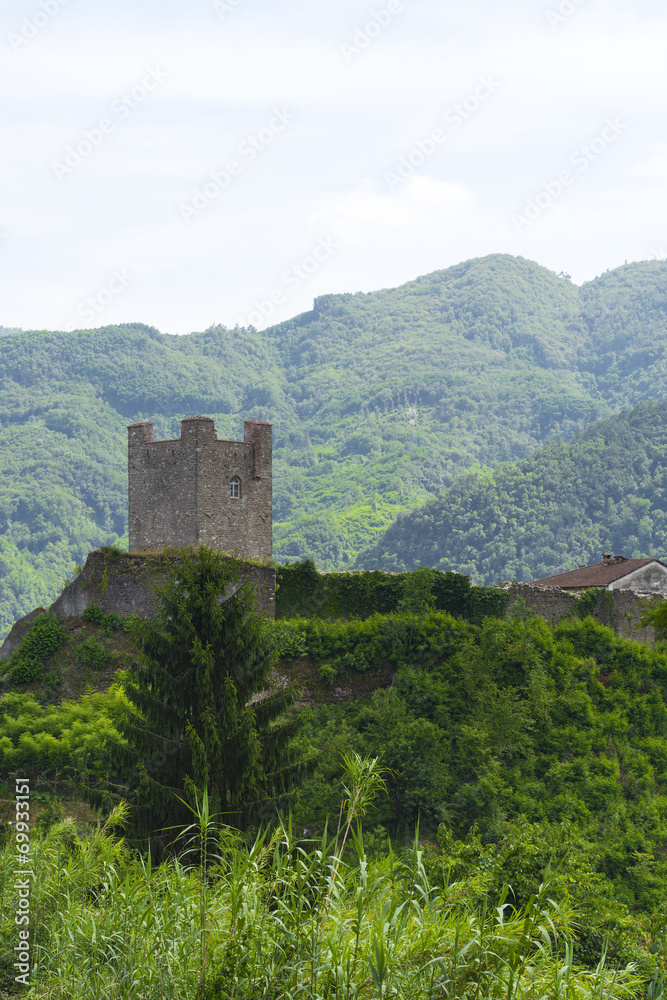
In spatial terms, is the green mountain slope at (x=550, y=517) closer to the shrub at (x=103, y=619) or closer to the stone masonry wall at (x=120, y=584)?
the stone masonry wall at (x=120, y=584)

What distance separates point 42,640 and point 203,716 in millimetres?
10210

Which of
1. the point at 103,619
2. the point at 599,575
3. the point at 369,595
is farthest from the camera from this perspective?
the point at 599,575

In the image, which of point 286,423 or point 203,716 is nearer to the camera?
point 203,716

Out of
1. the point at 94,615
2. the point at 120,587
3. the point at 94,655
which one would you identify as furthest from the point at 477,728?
the point at 94,615

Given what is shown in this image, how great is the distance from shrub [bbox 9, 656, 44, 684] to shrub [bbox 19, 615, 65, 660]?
26 centimetres

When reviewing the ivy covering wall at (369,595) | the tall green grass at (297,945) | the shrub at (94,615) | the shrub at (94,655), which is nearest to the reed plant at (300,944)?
the tall green grass at (297,945)

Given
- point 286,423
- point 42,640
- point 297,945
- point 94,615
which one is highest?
point 286,423

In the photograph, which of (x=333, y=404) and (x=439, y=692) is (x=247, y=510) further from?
(x=333, y=404)

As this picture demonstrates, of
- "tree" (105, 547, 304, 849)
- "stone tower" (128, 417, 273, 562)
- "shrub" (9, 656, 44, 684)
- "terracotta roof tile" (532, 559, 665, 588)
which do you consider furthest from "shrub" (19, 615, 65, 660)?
"terracotta roof tile" (532, 559, 665, 588)

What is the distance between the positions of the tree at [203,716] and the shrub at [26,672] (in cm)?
751

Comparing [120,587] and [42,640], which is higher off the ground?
[120,587]

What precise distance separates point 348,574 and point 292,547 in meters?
82.9

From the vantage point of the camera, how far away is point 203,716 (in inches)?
752

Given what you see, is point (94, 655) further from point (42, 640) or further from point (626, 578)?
point (626, 578)
